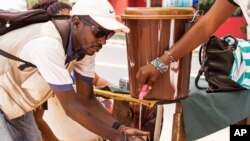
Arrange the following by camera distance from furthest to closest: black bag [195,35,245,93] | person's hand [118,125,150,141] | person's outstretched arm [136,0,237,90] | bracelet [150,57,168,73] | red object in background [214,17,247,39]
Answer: red object in background [214,17,247,39]
black bag [195,35,245,93]
bracelet [150,57,168,73]
person's outstretched arm [136,0,237,90]
person's hand [118,125,150,141]

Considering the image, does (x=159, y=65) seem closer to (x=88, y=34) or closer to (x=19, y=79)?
(x=88, y=34)

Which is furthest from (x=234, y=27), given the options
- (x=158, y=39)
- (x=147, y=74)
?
(x=147, y=74)

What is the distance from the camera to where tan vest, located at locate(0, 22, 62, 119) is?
174 cm

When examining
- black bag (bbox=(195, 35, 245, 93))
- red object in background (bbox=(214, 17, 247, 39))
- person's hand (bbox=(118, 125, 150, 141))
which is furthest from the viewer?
red object in background (bbox=(214, 17, 247, 39))

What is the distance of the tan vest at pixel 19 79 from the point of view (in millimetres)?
1735

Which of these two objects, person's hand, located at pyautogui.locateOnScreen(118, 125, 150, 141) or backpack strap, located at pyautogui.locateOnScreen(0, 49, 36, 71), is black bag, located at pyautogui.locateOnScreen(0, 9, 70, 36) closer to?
backpack strap, located at pyautogui.locateOnScreen(0, 49, 36, 71)

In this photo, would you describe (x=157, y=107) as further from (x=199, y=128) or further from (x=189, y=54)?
(x=189, y=54)

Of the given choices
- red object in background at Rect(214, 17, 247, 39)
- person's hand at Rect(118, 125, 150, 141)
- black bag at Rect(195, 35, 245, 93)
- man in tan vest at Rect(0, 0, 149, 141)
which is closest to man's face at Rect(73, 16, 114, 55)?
man in tan vest at Rect(0, 0, 149, 141)

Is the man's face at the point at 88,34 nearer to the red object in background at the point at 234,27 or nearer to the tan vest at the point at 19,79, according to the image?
the tan vest at the point at 19,79

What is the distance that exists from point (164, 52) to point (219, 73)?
0.70 metres

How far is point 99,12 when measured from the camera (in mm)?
1707

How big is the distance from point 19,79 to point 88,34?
1.28 feet

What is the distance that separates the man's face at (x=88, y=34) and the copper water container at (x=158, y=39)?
22.5 inches

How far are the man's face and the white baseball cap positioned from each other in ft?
0.07
